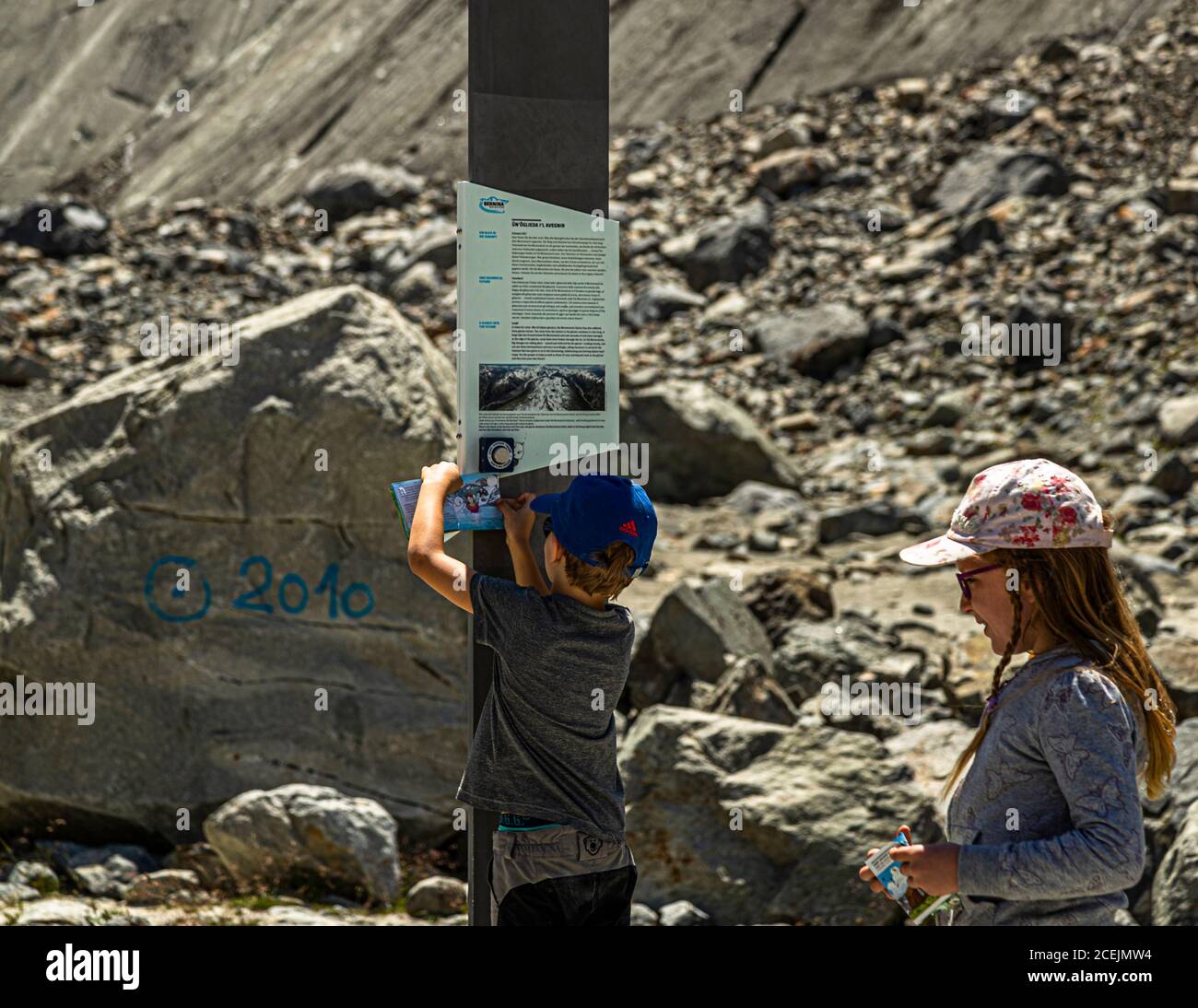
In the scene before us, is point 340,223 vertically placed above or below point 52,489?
above

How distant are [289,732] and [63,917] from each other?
1.20 meters

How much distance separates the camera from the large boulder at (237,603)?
542 centimetres

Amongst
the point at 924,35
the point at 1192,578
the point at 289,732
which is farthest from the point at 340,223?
the point at 289,732

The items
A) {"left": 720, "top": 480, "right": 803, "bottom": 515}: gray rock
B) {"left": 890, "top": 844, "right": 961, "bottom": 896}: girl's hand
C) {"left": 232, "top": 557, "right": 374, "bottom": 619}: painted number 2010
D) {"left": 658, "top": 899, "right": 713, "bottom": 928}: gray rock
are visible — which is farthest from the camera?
{"left": 720, "top": 480, "right": 803, "bottom": 515}: gray rock

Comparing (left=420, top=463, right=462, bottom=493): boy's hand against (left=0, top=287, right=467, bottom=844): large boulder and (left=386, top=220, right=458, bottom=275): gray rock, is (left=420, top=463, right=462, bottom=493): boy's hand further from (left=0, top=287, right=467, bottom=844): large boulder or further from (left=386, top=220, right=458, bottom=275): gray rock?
(left=386, top=220, right=458, bottom=275): gray rock

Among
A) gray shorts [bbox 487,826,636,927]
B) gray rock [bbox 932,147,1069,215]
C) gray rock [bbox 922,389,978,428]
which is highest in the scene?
gray rock [bbox 932,147,1069,215]

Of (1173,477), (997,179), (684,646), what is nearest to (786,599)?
(684,646)

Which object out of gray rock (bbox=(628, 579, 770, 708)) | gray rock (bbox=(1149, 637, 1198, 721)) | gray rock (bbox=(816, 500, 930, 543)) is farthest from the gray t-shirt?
gray rock (bbox=(816, 500, 930, 543))

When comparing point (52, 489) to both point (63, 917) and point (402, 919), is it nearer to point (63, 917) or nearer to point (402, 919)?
point (63, 917)

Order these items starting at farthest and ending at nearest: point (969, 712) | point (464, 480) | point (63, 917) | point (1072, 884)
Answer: point (969, 712), point (63, 917), point (464, 480), point (1072, 884)

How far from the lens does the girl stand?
2.10 meters

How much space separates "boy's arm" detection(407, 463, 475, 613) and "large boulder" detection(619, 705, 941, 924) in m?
2.61

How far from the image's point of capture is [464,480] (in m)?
2.96

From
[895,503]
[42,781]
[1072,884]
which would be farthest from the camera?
[895,503]
